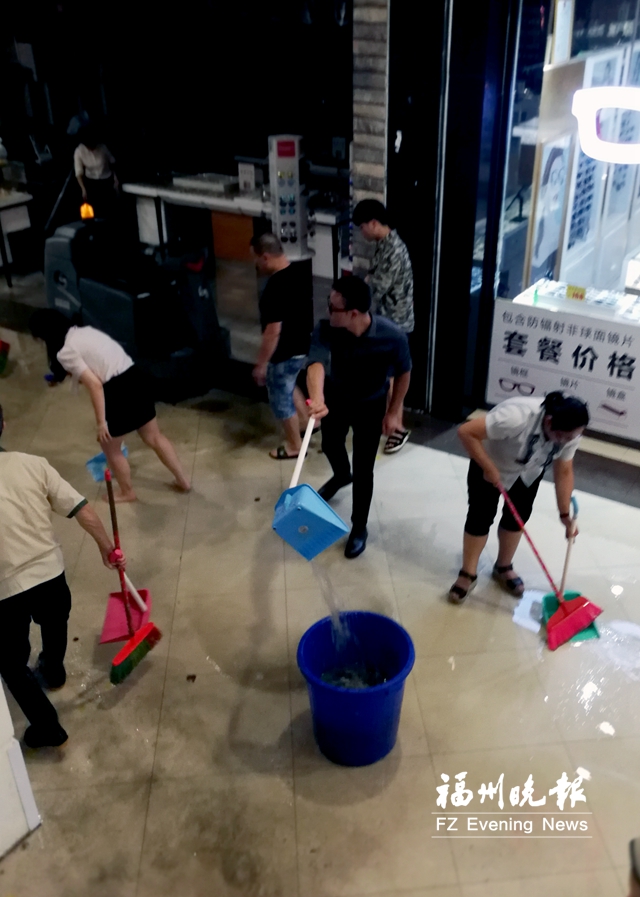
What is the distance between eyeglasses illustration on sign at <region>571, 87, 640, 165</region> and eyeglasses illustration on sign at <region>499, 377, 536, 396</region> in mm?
1314

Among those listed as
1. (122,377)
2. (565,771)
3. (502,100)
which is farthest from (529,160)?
(565,771)

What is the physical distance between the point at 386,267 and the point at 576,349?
1.18 metres

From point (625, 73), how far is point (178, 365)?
127 inches

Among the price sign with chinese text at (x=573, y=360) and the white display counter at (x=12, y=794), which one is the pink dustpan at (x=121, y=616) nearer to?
the white display counter at (x=12, y=794)

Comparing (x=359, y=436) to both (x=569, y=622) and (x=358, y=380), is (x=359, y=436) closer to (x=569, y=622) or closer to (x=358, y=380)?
(x=358, y=380)

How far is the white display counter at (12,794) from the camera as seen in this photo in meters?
2.38

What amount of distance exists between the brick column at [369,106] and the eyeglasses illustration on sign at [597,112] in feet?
Result: 3.46

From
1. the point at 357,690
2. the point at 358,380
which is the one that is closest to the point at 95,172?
the point at 358,380

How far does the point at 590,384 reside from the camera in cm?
447

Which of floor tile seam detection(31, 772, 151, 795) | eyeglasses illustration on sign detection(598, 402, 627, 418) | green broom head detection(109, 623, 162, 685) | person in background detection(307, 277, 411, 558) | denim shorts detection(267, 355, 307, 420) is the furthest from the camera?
eyeglasses illustration on sign detection(598, 402, 627, 418)

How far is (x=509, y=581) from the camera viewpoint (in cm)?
355

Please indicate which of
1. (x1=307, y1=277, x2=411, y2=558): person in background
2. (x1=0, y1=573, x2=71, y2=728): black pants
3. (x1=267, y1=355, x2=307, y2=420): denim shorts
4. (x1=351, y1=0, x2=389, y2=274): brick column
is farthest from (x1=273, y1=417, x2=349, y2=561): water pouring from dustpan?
(x1=351, y1=0, x2=389, y2=274): brick column

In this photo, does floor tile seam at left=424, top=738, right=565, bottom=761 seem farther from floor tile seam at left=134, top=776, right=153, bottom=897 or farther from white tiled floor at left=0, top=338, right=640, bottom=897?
floor tile seam at left=134, top=776, right=153, bottom=897

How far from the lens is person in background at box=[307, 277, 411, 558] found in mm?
3264
